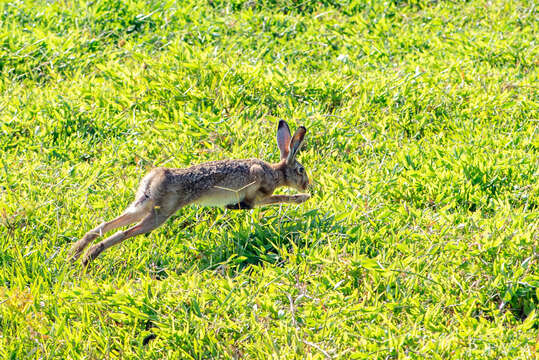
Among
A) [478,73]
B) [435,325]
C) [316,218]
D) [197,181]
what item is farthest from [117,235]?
[478,73]

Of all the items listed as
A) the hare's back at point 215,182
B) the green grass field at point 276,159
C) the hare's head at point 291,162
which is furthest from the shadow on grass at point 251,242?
the hare's head at point 291,162

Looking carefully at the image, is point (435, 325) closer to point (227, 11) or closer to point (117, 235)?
point (117, 235)

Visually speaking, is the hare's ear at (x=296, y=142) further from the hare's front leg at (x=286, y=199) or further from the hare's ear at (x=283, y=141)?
the hare's front leg at (x=286, y=199)

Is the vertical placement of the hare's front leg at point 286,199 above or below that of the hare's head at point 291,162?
below

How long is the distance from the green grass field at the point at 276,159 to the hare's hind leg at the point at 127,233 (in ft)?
0.29

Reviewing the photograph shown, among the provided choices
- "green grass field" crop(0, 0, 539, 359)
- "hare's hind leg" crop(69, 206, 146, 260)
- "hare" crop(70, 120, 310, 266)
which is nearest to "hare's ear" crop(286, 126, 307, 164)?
"hare" crop(70, 120, 310, 266)

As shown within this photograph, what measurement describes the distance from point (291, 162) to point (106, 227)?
1635 millimetres

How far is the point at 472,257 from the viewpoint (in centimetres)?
495

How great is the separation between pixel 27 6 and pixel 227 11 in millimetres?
2320

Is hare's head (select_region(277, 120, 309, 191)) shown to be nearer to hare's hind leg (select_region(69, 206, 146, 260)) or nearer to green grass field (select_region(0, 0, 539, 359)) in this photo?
green grass field (select_region(0, 0, 539, 359))

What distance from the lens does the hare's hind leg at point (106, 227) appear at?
5195 millimetres

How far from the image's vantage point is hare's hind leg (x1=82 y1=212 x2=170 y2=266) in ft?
16.8

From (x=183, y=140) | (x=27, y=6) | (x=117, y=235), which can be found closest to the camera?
(x=117, y=235)

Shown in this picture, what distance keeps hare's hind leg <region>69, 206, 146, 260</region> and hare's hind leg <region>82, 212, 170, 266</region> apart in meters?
0.10
